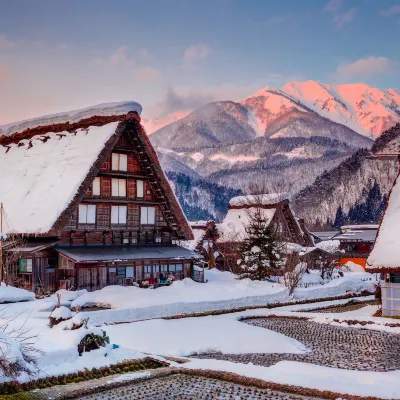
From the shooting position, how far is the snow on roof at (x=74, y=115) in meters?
31.4

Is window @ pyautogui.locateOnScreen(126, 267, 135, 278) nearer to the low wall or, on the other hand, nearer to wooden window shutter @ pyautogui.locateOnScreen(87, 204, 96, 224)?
wooden window shutter @ pyautogui.locateOnScreen(87, 204, 96, 224)

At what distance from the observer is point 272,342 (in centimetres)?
1838

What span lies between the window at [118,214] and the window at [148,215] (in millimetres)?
1376

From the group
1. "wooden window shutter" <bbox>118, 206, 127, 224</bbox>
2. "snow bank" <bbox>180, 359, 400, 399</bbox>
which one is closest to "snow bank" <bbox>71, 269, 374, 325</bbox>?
"wooden window shutter" <bbox>118, 206, 127, 224</bbox>

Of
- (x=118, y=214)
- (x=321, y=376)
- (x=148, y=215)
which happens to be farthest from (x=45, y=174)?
(x=321, y=376)

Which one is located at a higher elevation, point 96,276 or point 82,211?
point 82,211

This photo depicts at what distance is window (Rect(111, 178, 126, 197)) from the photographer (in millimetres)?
32062

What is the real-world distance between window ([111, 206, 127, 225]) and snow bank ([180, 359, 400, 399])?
1835cm

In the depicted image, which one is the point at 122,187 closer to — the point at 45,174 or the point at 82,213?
the point at 82,213

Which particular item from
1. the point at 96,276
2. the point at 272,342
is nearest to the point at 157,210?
the point at 96,276

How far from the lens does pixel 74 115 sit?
34.6m

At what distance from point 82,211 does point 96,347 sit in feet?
53.9

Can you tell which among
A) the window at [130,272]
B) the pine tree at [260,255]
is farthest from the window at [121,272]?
the pine tree at [260,255]

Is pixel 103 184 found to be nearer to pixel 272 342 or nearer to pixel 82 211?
pixel 82 211
